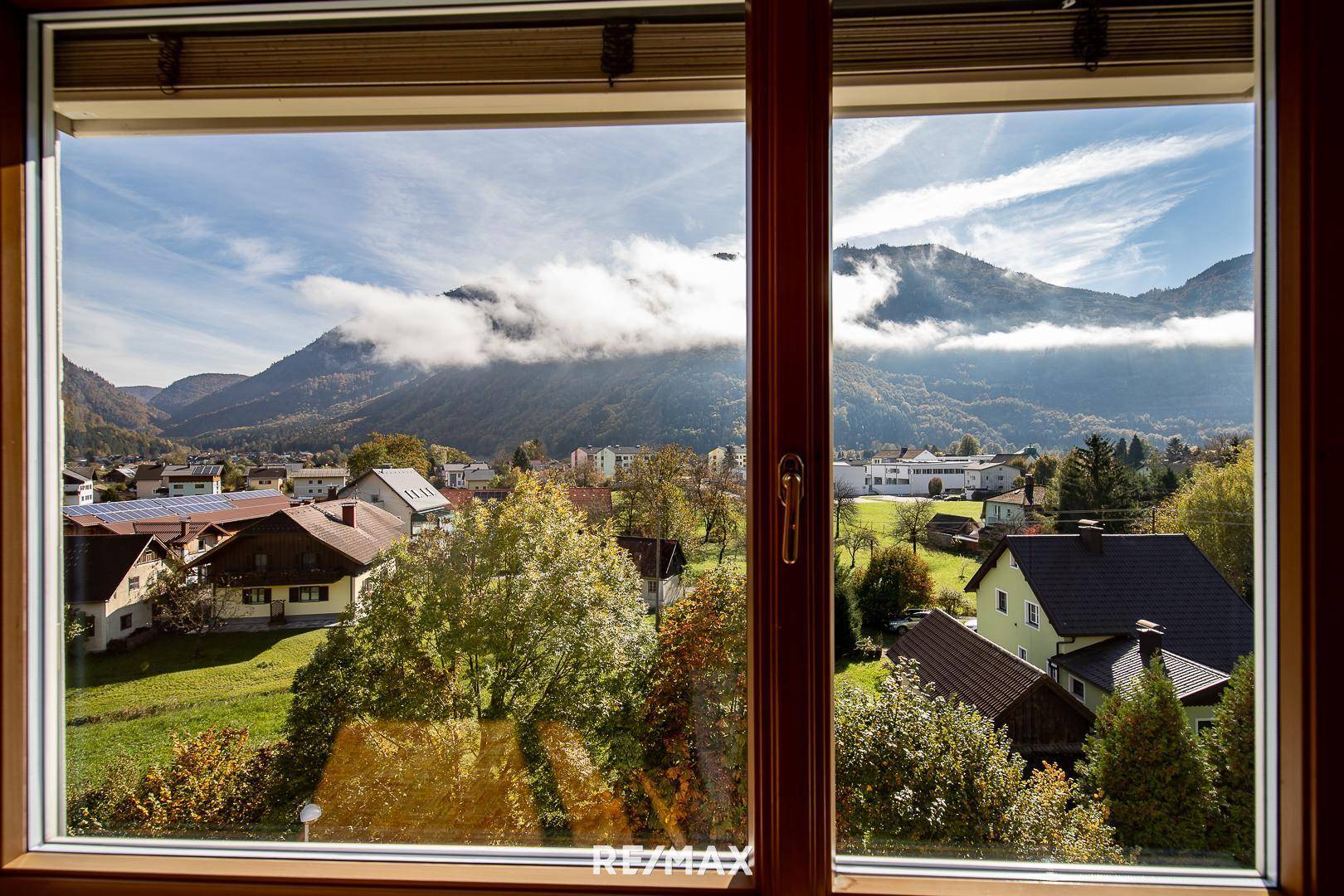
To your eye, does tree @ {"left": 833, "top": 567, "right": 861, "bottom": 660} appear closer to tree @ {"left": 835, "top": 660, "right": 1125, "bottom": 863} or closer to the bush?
tree @ {"left": 835, "top": 660, "right": 1125, "bottom": 863}

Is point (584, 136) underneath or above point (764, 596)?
above

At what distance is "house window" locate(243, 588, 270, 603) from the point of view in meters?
1.10

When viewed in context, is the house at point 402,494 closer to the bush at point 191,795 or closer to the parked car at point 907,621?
the bush at point 191,795

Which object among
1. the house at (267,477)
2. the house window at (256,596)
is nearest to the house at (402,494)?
the house at (267,477)

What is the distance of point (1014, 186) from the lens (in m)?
1.07

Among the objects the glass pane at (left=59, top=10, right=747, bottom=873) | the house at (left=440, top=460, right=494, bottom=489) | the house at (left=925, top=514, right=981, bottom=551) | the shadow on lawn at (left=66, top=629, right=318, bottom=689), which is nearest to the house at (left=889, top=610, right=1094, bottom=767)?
the house at (left=925, top=514, right=981, bottom=551)

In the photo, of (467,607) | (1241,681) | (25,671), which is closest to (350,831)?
(467,607)

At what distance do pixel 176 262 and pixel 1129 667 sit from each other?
2.01 m

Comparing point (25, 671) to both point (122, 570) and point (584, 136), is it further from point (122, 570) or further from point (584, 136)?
point (584, 136)

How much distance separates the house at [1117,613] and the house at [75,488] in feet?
5.75

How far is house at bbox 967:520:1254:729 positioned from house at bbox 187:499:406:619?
1.20 meters

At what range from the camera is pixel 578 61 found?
107 centimetres

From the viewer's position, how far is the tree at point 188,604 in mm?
1101

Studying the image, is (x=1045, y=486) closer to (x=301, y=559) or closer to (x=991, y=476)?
(x=991, y=476)
